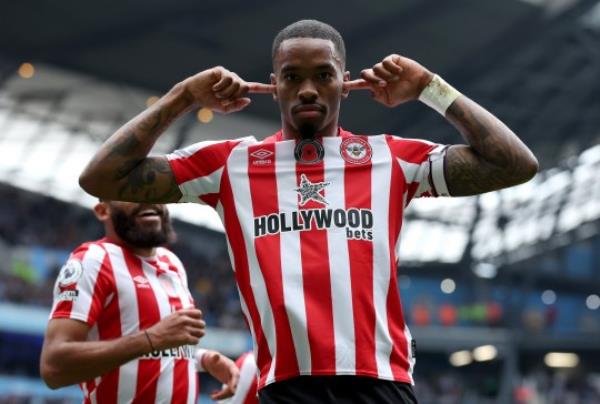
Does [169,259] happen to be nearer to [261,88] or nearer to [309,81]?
[261,88]

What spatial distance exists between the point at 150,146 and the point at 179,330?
40.8 inches

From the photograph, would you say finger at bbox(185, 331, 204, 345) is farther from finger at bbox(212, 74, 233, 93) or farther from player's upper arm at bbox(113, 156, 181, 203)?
finger at bbox(212, 74, 233, 93)

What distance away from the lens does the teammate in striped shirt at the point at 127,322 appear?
414cm

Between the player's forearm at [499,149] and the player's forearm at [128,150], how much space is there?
877 millimetres

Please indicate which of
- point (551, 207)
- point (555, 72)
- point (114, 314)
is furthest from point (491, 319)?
point (114, 314)

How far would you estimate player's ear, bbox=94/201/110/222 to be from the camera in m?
4.76

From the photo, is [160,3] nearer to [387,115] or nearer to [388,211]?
[387,115]

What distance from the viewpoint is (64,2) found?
945 inches

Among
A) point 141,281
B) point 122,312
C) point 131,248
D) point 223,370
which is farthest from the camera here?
point 223,370

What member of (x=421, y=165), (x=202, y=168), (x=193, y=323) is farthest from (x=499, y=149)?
(x=193, y=323)

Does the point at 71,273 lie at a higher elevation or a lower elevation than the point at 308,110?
lower

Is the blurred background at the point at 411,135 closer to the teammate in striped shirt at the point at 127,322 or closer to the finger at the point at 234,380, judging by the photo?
the finger at the point at 234,380

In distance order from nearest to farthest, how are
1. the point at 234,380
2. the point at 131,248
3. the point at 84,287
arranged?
the point at 84,287, the point at 131,248, the point at 234,380

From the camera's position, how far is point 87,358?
163 inches
